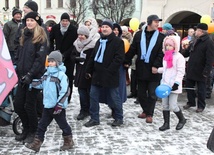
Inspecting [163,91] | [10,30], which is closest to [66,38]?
[10,30]

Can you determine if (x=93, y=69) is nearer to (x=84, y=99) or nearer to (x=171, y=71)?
(x=84, y=99)

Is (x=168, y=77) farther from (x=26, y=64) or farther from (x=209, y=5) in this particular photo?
(x=209, y=5)

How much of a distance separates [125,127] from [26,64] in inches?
83.9

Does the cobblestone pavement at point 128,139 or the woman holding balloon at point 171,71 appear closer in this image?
the cobblestone pavement at point 128,139

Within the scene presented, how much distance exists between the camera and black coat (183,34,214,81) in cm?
667

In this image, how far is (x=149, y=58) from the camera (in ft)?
18.6

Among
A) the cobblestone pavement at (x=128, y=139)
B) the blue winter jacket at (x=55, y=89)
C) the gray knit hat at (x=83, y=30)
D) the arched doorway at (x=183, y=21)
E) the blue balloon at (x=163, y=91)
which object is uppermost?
the arched doorway at (x=183, y=21)

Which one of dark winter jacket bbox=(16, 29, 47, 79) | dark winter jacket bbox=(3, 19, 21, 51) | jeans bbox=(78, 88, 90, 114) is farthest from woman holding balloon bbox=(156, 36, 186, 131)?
dark winter jacket bbox=(3, 19, 21, 51)

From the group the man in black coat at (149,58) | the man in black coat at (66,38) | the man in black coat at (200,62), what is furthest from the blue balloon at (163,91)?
the man in black coat at (66,38)

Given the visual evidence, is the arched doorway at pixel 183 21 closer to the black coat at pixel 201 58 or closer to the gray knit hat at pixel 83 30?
the black coat at pixel 201 58

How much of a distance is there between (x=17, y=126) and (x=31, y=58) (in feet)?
4.07

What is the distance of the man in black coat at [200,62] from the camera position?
6699 millimetres

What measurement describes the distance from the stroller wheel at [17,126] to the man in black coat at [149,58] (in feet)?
7.07

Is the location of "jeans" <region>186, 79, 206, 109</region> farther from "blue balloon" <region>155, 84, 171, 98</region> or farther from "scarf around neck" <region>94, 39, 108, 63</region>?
"scarf around neck" <region>94, 39, 108, 63</region>
